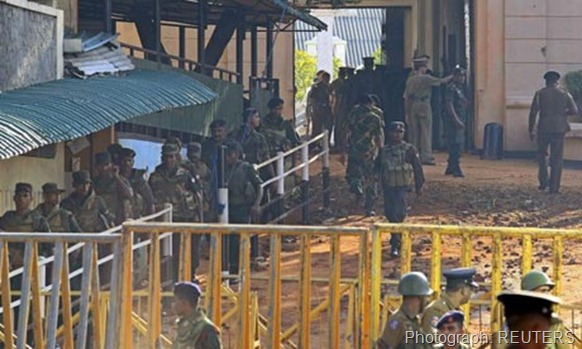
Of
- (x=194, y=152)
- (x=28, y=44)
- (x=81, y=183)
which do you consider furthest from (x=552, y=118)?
(x=81, y=183)

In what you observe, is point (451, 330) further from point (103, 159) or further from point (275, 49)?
point (275, 49)

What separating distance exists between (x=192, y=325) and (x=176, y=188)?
20.7 ft

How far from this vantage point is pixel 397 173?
16562 millimetres

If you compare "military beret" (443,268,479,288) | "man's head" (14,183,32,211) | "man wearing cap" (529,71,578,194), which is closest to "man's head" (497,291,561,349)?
"military beret" (443,268,479,288)

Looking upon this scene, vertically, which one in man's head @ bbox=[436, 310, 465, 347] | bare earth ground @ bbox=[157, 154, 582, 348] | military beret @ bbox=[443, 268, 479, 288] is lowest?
bare earth ground @ bbox=[157, 154, 582, 348]

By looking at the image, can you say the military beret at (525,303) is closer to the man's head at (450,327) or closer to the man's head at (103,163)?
the man's head at (450,327)

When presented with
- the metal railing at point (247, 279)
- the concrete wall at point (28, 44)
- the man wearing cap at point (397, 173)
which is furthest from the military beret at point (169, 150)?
the metal railing at point (247, 279)

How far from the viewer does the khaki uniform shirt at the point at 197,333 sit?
29.9 feet

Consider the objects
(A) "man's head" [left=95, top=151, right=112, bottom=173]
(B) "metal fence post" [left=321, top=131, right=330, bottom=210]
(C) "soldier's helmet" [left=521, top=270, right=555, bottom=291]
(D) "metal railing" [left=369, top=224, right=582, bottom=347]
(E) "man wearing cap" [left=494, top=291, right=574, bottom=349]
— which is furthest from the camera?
(B) "metal fence post" [left=321, top=131, right=330, bottom=210]

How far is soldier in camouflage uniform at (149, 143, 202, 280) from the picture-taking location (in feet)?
50.5

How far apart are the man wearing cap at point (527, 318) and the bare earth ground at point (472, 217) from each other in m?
5.80

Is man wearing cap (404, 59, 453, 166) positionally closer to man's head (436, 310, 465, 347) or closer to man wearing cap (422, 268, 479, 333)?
man wearing cap (422, 268, 479, 333)

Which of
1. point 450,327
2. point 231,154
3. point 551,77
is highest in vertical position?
point 551,77

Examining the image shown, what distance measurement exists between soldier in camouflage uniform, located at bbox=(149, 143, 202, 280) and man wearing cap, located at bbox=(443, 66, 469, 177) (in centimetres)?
729
